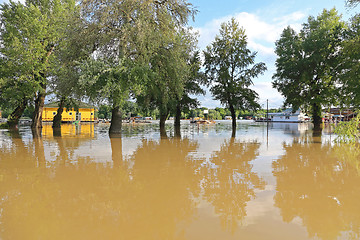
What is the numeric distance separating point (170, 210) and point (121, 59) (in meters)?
16.0

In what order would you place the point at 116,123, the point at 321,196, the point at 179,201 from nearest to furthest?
the point at 179,201 < the point at 321,196 < the point at 116,123

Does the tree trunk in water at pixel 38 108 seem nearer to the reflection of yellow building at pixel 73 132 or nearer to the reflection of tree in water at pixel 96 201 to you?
the reflection of yellow building at pixel 73 132

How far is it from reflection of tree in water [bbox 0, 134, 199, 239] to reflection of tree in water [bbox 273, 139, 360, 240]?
213 cm

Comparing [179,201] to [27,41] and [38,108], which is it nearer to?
[27,41]

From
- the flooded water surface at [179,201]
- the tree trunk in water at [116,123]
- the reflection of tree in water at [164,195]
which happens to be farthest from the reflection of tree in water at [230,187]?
the tree trunk in water at [116,123]

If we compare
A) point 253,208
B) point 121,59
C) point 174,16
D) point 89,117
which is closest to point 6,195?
point 253,208

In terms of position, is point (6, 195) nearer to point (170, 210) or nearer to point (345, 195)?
point (170, 210)

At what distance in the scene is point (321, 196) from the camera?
18.9 feet

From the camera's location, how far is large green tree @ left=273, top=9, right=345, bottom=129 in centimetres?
2897

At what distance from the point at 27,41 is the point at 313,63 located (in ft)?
115

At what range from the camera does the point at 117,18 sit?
2041 centimetres

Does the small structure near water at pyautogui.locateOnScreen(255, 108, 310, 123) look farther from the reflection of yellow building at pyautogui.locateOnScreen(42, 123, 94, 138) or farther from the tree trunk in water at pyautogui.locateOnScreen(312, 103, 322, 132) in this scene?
the reflection of yellow building at pyautogui.locateOnScreen(42, 123, 94, 138)

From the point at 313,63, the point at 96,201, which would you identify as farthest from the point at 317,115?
the point at 96,201

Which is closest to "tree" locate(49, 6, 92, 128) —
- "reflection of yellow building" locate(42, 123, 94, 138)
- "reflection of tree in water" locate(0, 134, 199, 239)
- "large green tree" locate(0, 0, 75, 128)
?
"reflection of yellow building" locate(42, 123, 94, 138)
